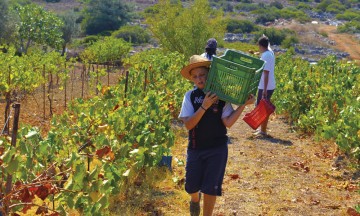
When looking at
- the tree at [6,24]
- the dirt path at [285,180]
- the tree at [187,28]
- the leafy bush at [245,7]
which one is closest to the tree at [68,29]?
the tree at [6,24]

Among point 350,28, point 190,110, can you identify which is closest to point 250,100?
point 190,110

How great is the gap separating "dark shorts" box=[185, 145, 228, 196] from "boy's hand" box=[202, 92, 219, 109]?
16.3 inches

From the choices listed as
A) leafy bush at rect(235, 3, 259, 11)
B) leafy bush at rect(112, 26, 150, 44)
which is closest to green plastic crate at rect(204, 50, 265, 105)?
leafy bush at rect(112, 26, 150, 44)

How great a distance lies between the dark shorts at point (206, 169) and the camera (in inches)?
173

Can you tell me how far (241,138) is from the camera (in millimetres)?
9008

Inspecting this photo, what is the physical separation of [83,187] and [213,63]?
1330mm

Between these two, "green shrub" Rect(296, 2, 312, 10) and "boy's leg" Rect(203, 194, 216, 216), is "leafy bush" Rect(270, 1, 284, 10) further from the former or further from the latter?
"boy's leg" Rect(203, 194, 216, 216)

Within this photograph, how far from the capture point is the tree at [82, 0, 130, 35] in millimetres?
70938

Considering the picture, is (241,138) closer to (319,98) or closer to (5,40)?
(319,98)

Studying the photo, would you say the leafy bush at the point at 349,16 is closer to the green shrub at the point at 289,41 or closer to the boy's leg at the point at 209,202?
the green shrub at the point at 289,41

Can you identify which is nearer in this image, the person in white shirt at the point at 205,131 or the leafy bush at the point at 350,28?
the person in white shirt at the point at 205,131

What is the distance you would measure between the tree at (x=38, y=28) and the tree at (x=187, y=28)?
1082cm

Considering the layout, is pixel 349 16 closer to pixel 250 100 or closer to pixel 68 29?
pixel 68 29

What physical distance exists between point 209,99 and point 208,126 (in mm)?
305
